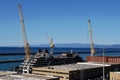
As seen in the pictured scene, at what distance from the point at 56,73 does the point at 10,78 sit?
3748 centimetres

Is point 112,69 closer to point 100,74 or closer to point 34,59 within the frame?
point 100,74

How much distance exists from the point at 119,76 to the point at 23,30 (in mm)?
89714

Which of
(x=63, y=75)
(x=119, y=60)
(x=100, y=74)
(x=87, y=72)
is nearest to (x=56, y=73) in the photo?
(x=63, y=75)

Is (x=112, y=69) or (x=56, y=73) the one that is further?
(x=112, y=69)

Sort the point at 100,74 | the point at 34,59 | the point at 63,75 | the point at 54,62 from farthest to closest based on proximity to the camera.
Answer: the point at 54,62 → the point at 34,59 → the point at 100,74 → the point at 63,75

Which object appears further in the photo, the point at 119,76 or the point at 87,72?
the point at 87,72

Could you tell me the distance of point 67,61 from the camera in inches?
7653

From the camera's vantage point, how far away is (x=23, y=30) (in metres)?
179

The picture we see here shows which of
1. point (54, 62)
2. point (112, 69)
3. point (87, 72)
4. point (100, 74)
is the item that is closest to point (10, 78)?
point (87, 72)

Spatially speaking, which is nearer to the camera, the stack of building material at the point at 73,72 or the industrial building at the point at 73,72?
the stack of building material at the point at 73,72

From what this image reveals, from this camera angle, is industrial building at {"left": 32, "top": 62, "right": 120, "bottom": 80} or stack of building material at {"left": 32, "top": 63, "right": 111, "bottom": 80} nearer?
stack of building material at {"left": 32, "top": 63, "right": 111, "bottom": 80}

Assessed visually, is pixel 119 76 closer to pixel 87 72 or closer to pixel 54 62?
pixel 87 72

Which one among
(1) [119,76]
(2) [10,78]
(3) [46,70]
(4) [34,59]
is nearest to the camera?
(2) [10,78]

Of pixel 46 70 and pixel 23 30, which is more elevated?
pixel 23 30
